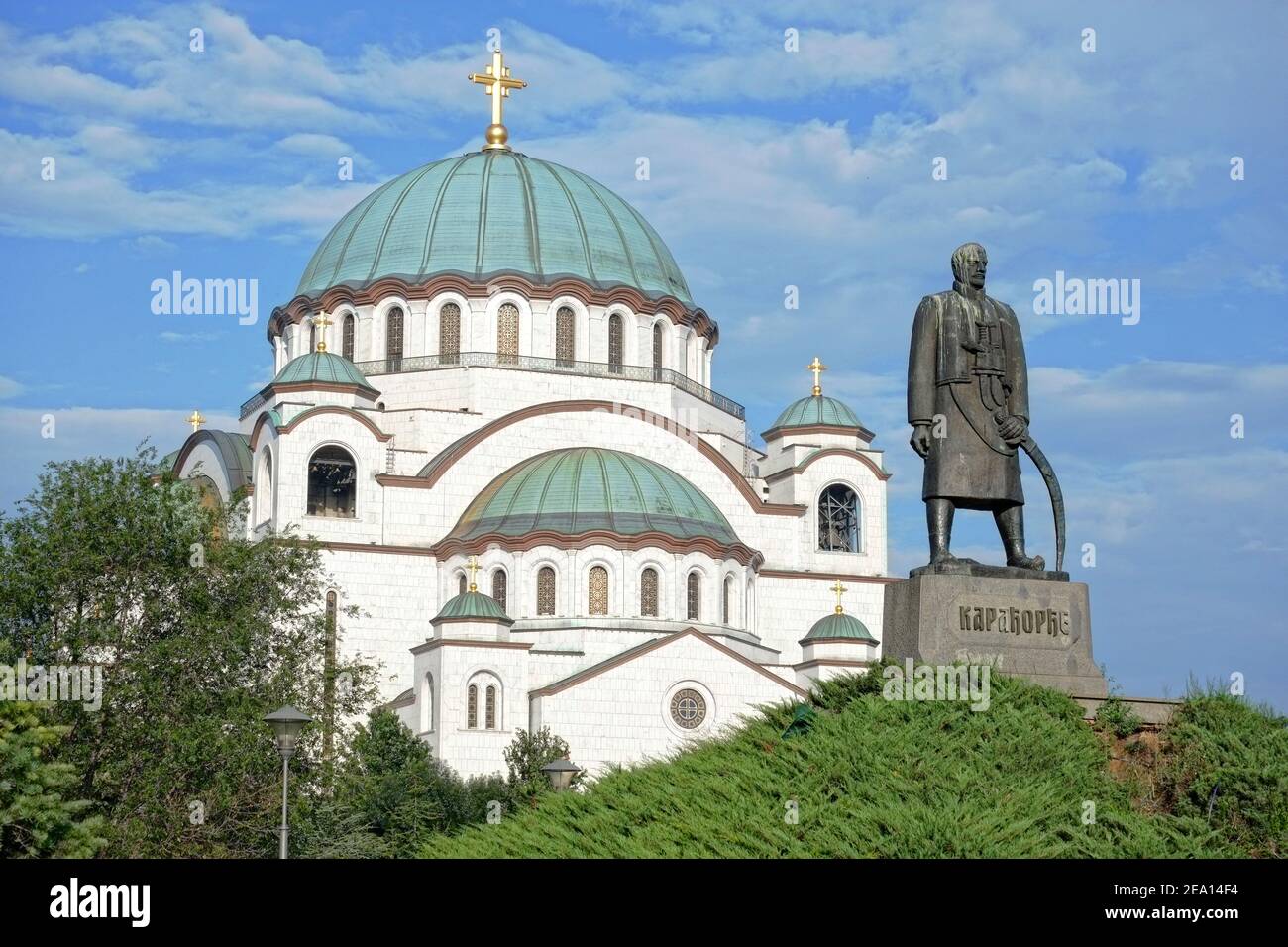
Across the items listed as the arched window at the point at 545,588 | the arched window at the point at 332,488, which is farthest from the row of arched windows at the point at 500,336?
the arched window at the point at 545,588

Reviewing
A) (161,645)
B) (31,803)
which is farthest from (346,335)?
(31,803)

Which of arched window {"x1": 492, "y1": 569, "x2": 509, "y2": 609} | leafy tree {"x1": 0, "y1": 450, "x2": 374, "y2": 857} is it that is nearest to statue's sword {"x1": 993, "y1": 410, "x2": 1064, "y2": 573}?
leafy tree {"x1": 0, "y1": 450, "x2": 374, "y2": 857}

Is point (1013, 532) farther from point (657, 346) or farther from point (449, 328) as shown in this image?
point (657, 346)

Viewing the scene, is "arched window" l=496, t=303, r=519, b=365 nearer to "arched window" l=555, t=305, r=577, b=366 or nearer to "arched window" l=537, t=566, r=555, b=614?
"arched window" l=555, t=305, r=577, b=366

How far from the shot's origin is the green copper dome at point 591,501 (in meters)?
45.6

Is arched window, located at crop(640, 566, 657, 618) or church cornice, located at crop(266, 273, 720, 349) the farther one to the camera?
church cornice, located at crop(266, 273, 720, 349)

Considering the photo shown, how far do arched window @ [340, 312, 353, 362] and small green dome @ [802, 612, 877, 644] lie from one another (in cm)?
1410

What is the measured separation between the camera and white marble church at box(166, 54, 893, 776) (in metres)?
43.6

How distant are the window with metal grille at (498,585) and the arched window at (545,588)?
0.84 metres

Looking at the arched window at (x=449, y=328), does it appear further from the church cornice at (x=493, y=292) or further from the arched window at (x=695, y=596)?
the arched window at (x=695, y=596)

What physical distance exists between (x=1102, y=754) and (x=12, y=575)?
69.6 feet

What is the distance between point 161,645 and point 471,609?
522 inches
